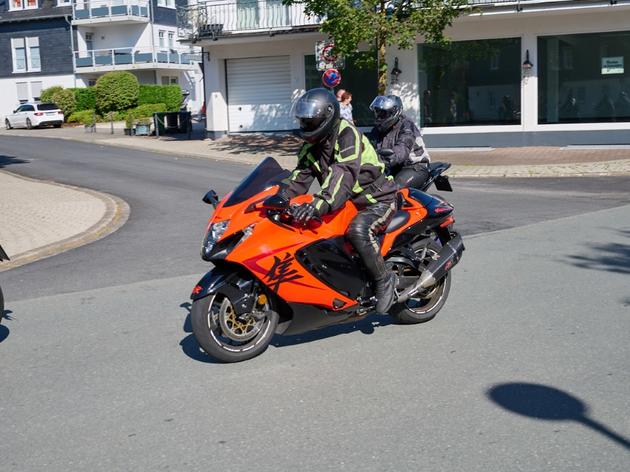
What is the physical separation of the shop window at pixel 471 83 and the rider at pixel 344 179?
2080 centimetres

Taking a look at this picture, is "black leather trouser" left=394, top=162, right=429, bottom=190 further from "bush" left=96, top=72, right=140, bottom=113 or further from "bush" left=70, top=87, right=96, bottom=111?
"bush" left=70, top=87, right=96, bottom=111

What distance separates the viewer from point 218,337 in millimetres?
5484

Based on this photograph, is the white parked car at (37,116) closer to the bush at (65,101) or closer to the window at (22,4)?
the bush at (65,101)

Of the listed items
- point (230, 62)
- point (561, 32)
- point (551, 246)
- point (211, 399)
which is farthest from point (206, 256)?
point (230, 62)

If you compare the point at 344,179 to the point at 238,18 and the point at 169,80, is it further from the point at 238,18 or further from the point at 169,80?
the point at 169,80

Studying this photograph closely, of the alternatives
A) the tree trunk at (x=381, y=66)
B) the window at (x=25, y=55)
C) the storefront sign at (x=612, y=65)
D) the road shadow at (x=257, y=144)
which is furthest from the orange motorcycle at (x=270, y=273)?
the window at (x=25, y=55)

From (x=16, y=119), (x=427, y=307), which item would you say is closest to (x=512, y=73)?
(x=427, y=307)

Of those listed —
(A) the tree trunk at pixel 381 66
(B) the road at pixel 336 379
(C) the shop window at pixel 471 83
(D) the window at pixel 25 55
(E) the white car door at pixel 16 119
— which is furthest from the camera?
(D) the window at pixel 25 55

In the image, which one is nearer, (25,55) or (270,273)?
(270,273)

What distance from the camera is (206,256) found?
5.28m

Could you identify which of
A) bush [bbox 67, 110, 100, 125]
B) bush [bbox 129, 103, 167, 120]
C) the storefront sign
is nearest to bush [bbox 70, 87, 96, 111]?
bush [bbox 67, 110, 100, 125]

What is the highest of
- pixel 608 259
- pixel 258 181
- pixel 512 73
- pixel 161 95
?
pixel 512 73

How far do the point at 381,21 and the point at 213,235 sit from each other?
1811 cm

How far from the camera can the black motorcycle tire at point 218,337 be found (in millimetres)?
5316
